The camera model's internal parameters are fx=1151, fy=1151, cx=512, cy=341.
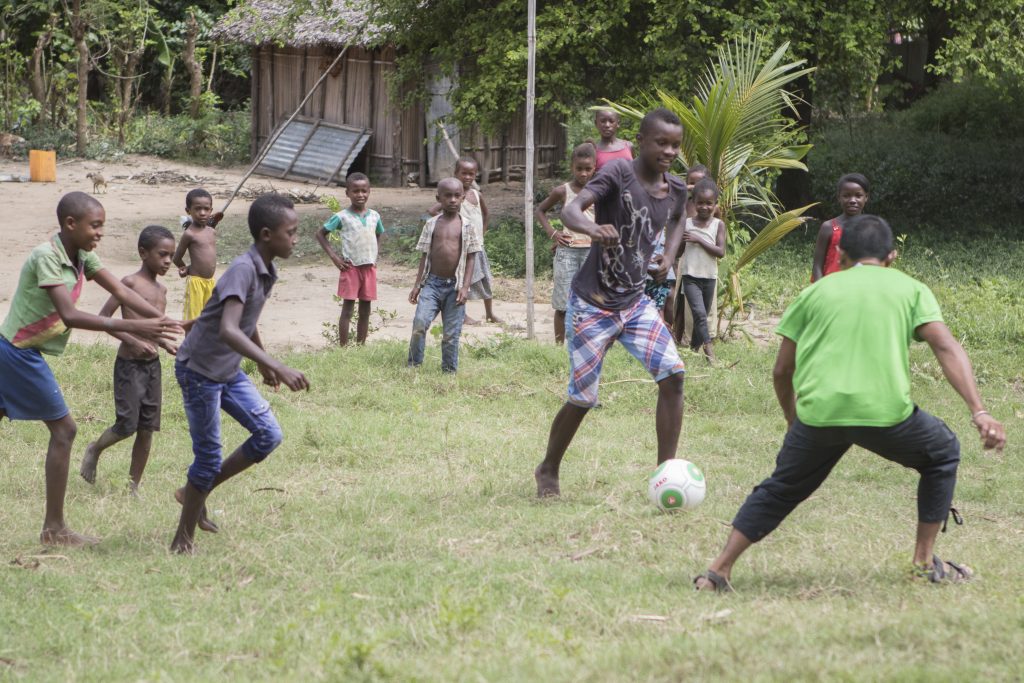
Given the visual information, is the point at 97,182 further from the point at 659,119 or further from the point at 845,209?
the point at 659,119

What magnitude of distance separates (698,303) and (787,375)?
15.7 feet

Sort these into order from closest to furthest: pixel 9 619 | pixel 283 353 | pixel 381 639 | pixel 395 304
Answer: pixel 381 639 < pixel 9 619 < pixel 283 353 < pixel 395 304

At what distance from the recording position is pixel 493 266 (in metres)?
14.0

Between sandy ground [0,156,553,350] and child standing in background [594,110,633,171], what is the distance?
5.36 ft

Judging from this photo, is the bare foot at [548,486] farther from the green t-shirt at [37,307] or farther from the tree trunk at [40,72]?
the tree trunk at [40,72]

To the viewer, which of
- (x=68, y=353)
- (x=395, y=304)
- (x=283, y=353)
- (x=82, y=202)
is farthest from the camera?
(x=395, y=304)

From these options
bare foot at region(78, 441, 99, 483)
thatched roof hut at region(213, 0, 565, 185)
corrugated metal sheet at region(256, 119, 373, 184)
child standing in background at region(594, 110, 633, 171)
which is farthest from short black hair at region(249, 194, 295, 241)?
corrugated metal sheet at region(256, 119, 373, 184)

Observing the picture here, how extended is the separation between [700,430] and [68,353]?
16.2 feet

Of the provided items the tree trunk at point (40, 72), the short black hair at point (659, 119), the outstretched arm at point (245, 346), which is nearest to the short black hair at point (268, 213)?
the outstretched arm at point (245, 346)

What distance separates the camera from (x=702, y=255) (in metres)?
9.17

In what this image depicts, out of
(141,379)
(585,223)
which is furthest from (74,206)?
(585,223)

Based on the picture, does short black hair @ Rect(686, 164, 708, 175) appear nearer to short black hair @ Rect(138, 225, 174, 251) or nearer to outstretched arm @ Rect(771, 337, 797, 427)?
short black hair @ Rect(138, 225, 174, 251)

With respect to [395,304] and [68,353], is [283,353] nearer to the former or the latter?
[68,353]

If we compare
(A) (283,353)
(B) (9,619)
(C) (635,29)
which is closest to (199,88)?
(C) (635,29)
